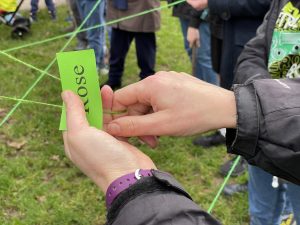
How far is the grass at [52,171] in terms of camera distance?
2266 mm

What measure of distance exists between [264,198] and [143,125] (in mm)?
947

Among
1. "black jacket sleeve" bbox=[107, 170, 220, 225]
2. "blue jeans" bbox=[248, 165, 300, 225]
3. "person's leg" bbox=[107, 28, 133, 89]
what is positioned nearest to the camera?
"black jacket sleeve" bbox=[107, 170, 220, 225]

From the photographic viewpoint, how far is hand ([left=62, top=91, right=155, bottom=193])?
2.92 feet

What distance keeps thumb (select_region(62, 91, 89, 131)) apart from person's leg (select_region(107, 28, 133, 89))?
7.70 feet

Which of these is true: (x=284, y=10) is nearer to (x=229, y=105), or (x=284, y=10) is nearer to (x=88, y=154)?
(x=229, y=105)

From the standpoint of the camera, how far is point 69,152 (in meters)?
1.01

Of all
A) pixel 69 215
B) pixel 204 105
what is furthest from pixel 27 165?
pixel 204 105

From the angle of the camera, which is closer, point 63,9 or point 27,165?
point 27,165

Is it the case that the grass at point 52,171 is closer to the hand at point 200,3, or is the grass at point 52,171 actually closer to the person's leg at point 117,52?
the person's leg at point 117,52

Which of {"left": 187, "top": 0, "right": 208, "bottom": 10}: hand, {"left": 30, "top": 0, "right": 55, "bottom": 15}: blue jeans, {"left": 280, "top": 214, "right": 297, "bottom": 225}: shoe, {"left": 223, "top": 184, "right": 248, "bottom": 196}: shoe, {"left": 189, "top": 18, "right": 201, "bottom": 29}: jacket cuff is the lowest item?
{"left": 223, "top": 184, "right": 248, "bottom": 196}: shoe

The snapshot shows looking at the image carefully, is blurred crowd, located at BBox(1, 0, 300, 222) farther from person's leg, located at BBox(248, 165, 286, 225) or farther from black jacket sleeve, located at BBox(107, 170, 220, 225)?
black jacket sleeve, located at BBox(107, 170, 220, 225)

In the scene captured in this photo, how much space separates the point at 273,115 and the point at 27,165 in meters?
2.01

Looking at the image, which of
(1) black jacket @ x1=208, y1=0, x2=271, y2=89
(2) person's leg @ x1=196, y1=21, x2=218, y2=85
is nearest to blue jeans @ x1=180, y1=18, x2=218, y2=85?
(2) person's leg @ x1=196, y1=21, x2=218, y2=85

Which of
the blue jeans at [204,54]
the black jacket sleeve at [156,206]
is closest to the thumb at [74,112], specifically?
the black jacket sleeve at [156,206]
